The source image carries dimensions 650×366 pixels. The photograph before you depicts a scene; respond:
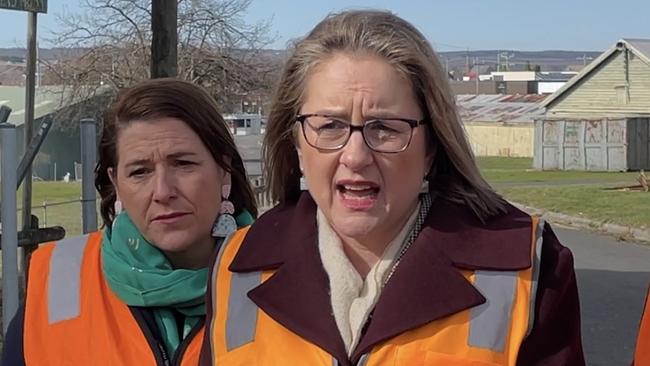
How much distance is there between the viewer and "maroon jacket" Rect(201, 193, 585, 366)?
2.12 m

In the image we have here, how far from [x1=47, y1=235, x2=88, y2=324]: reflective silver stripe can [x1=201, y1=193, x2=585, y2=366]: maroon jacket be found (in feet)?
1.70

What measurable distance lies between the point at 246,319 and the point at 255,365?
0.12 m

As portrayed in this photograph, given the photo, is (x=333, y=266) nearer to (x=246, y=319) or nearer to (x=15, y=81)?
(x=246, y=319)

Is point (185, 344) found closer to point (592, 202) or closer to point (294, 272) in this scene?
point (294, 272)

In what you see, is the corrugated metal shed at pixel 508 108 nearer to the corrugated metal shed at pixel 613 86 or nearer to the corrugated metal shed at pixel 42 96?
the corrugated metal shed at pixel 613 86

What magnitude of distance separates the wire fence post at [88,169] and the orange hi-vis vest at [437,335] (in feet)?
9.03

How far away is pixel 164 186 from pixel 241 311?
49 cm

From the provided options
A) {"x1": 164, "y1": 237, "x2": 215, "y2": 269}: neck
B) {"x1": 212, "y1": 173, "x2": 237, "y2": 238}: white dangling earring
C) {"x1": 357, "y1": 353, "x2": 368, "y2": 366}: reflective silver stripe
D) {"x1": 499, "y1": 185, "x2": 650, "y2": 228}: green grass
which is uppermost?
→ {"x1": 212, "y1": 173, "x2": 237, "y2": 238}: white dangling earring

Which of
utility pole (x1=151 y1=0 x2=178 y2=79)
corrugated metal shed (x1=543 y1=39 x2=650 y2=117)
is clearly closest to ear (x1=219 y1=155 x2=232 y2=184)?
utility pole (x1=151 y1=0 x2=178 y2=79)

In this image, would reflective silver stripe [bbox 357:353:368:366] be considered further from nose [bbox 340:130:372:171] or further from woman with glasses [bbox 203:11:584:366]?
nose [bbox 340:130:372:171]

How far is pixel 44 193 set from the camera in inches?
805

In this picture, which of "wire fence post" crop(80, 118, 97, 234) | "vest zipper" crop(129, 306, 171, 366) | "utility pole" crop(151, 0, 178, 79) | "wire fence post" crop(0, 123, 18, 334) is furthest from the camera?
"utility pole" crop(151, 0, 178, 79)

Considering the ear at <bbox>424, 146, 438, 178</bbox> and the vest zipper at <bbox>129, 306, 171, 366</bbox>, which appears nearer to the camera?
the ear at <bbox>424, 146, 438, 178</bbox>

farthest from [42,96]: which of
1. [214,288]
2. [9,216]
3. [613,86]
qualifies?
[214,288]
